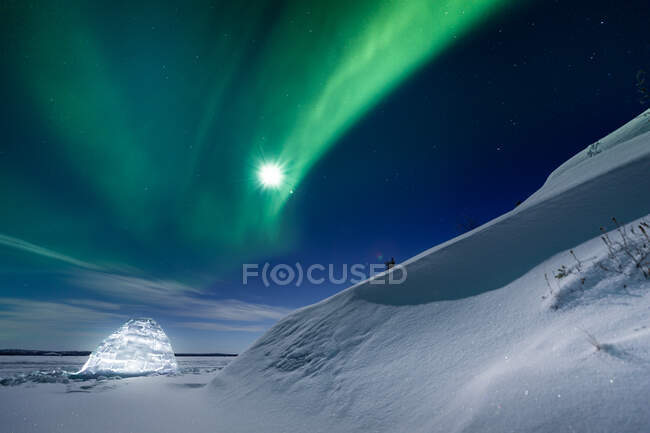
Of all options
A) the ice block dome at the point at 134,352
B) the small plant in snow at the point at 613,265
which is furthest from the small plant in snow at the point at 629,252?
the ice block dome at the point at 134,352

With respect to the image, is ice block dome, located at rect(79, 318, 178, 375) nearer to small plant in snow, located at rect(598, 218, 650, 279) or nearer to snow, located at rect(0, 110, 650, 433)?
snow, located at rect(0, 110, 650, 433)

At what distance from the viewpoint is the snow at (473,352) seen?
1488 millimetres

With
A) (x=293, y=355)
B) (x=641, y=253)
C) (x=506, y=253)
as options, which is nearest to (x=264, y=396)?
(x=293, y=355)

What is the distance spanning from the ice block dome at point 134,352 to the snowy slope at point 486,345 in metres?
7.51

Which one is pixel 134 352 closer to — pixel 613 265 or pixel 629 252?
pixel 613 265

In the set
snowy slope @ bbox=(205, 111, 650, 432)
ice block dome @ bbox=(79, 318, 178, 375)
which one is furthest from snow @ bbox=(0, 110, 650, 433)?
ice block dome @ bbox=(79, 318, 178, 375)

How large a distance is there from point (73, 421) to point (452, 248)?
5975mm

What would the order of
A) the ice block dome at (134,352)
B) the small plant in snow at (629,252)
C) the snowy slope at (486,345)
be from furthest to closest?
the ice block dome at (134,352)
the small plant in snow at (629,252)
the snowy slope at (486,345)

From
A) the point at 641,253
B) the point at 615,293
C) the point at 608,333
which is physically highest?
the point at 641,253

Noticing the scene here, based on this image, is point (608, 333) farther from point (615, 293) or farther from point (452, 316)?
point (452, 316)

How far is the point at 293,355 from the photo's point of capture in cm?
442

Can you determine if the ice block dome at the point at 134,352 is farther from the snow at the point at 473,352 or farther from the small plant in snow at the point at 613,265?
the small plant in snow at the point at 613,265

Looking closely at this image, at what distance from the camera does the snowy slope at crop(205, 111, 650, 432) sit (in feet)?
4.75

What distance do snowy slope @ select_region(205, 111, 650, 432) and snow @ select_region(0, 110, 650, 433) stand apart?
1 cm
